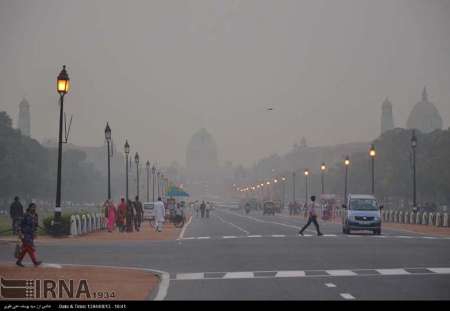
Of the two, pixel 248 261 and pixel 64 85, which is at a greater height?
pixel 64 85

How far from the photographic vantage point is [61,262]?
28500mm

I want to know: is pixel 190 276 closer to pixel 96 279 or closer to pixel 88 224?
pixel 96 279

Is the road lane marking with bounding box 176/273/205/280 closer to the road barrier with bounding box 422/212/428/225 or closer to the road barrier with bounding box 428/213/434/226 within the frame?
the road barrier with bounding box 428/213/434/226

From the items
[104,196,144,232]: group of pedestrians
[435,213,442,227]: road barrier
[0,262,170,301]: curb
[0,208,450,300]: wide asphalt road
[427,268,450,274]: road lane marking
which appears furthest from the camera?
[435,213,442,227]: road barrier

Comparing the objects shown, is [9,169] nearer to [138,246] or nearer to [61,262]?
[138,246]

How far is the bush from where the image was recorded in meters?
46.6

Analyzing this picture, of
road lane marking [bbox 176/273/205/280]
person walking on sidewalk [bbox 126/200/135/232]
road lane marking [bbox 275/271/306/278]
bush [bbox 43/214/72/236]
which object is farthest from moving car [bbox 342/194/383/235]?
road lane marking [bbox 176/273/205/280]

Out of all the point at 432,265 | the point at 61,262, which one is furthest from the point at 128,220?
the point at 432,265

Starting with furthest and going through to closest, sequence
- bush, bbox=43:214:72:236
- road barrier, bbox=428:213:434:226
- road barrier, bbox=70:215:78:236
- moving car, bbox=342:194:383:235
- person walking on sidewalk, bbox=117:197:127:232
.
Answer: road barrier, bbox=428:213:434:226 → person walking on sidewalk, bbox=117:197:127:232 → moving car, bbox=342:194:383:235 → road barrier, bbox=70:215:78:236 → bush, bbox=43:214:72:236

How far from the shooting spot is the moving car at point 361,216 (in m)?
49.8

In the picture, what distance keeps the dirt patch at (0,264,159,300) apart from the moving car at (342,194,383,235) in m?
25.7

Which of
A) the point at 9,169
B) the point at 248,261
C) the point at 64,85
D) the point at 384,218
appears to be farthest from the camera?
the point at 9,169

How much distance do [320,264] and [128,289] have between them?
7.98 metres

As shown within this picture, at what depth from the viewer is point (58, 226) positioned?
46.5 m
